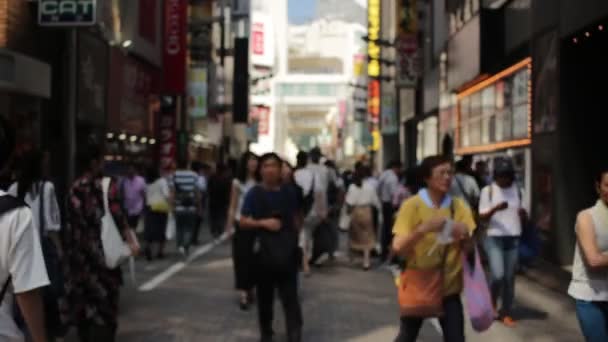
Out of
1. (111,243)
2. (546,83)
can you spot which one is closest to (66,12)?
(546,83)

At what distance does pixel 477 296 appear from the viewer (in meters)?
5.66

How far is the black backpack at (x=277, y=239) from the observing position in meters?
7.59

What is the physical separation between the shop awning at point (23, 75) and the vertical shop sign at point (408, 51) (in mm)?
18687

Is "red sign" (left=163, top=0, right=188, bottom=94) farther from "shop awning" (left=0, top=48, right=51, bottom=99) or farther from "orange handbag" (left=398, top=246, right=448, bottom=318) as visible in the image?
"orange handbag" (left=398, top=246, right=448, bottom=318)

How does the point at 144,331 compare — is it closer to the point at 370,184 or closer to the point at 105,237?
the point at 105,237

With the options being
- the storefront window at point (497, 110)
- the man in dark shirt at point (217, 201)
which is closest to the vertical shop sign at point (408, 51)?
the storefront window at point (497, 110)

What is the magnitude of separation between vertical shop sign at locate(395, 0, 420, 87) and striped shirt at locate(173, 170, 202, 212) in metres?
19.6

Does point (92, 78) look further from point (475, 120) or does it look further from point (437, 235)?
point (437, 235)

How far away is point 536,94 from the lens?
596 inches

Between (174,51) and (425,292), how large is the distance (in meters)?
27.7

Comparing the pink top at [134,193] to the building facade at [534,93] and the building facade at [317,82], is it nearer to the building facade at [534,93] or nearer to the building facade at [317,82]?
the building facade at [534,93]

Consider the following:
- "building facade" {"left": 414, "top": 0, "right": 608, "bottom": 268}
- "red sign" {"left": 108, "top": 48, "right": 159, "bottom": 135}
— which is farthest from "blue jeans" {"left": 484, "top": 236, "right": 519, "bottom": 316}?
"red sign" {"left": 108, "top": 48, "right": 159, "bottom": 135}

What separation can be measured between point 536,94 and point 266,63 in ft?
322

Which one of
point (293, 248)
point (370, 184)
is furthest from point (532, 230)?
point (370, 184)
